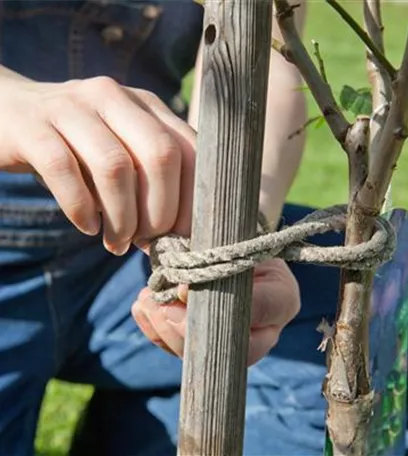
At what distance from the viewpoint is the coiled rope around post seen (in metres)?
0.73

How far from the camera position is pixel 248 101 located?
713 millimetres

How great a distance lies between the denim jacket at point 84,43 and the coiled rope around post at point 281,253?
1.78ft

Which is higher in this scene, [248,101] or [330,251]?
[248,101]

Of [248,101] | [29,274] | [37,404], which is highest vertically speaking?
[248,101]

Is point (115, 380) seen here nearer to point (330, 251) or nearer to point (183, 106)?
point (183, 106)

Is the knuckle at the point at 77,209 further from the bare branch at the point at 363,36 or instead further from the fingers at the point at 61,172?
the bare branch at the point at 363,36

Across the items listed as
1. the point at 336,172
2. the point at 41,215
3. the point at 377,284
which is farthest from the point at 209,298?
the point at 336,172

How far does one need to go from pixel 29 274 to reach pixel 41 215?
0.08 metres

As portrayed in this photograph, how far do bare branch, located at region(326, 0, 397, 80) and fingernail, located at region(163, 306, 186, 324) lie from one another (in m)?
0.26

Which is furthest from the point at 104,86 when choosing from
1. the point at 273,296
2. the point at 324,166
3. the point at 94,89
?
the point at 324,166

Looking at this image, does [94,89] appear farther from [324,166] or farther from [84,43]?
[324,166]

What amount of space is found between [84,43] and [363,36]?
672 millimetres

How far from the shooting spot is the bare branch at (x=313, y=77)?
2.42 feet

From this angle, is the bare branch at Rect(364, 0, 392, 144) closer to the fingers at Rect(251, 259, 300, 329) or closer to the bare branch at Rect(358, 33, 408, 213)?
the bare branch at Rect(358, 33, 408, 213)
